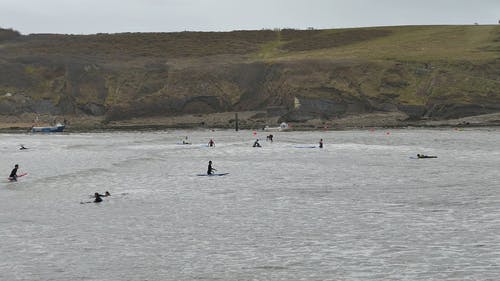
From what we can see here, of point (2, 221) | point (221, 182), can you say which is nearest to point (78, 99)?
point (221, 182)

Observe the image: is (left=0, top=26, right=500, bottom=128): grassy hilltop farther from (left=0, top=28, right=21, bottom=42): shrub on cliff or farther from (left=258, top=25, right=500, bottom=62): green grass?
(left=0, top=28, right=21, bottom=42): shrub on cliff

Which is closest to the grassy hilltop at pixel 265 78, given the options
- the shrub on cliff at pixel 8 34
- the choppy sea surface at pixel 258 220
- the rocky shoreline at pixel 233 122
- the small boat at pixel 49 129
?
the rocky shoreline at pixel 233 122

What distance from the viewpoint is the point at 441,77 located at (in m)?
127

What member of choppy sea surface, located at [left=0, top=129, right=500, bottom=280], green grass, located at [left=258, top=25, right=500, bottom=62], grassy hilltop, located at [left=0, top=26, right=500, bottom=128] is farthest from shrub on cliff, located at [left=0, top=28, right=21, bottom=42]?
choppy sea surface, located at [left=0, top=129, right=500, bottom=280]

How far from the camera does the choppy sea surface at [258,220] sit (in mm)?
22750

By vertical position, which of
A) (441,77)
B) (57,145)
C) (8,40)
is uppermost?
(8,40)

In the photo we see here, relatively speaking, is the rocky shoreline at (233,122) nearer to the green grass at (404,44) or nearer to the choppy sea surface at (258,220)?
the green grass at (404,44)

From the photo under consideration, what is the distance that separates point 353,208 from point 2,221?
15.8 meters

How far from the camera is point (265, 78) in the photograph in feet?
458

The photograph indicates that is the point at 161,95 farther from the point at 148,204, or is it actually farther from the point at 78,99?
the point at 148,204

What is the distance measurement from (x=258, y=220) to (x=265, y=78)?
109964 mm

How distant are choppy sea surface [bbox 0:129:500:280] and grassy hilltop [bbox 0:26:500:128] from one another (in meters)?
66.5

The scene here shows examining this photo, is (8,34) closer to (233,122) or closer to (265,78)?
(265,78)

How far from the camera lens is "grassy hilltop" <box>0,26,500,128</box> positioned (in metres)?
126
